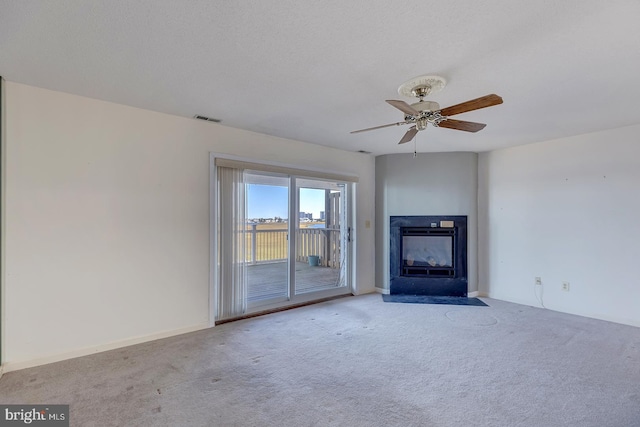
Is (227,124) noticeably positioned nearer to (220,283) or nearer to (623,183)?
(220,283)

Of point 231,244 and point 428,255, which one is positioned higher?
point 231,244

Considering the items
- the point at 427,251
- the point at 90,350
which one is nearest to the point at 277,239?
the point at 90,350

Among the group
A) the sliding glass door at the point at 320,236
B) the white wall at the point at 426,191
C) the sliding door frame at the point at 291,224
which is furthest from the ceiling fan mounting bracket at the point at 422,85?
the white wall at the point at 426,191

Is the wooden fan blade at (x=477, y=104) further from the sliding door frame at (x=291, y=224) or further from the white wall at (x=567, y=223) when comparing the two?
the white wall at (x=567, y=223)

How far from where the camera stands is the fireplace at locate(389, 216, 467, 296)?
4918 millimetres

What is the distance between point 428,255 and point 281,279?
2.50 metres

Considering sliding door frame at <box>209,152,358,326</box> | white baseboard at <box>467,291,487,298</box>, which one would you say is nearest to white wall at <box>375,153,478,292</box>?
white baseboard at <box>467,291,487,298</box>

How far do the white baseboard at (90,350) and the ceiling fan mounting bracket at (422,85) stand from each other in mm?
3259

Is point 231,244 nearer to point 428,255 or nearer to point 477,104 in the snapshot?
point 477,104

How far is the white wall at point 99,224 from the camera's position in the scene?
2.53 metres

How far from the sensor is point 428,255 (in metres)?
5.11

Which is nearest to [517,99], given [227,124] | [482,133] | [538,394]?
[482,133]

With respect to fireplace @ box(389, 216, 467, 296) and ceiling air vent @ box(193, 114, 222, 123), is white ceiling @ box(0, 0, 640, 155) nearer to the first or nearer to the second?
ceiling air vent @ box(193, 114, 222, 123)

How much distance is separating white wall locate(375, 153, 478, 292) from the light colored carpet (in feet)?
5.50
